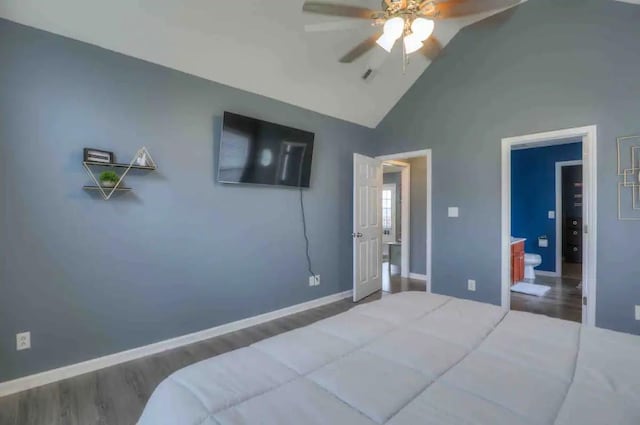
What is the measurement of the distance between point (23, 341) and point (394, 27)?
10.7 ft

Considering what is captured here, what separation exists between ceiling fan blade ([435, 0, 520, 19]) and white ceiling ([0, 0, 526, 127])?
0.62 m

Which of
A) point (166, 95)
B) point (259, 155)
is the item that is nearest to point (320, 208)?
point (259, 155)

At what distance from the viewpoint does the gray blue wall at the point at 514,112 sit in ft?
9.05

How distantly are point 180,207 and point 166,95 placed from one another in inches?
38.8

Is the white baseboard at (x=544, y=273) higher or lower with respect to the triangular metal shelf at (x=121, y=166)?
lower

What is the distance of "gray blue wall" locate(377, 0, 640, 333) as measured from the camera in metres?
2.76

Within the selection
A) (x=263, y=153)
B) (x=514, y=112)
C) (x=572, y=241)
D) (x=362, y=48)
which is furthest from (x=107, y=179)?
(x=572, y=241)

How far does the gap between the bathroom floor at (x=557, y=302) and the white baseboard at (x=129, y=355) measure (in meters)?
2.78

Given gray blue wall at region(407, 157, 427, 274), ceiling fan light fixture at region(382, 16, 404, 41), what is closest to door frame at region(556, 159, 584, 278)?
gray blue wall at region(407, 157, 427, 274)

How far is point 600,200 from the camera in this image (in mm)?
2838

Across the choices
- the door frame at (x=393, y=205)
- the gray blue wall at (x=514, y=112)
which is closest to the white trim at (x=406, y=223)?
the gray blue wall at (x=514, y=112)

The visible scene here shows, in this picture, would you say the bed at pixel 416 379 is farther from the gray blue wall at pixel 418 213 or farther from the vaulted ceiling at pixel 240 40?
the gray blue wall at pixel 418 213

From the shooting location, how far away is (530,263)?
5129 millimetres

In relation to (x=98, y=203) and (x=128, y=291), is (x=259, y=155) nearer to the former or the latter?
(x=98, y=203)
